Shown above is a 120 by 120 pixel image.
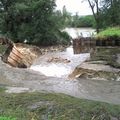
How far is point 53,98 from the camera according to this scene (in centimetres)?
870

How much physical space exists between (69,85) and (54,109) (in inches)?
267

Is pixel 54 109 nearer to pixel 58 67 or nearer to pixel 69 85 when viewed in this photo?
pixel 69 85

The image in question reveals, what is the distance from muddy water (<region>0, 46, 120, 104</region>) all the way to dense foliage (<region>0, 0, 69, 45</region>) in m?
22.4

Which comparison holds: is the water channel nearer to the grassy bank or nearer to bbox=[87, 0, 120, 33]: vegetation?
the grassy bank

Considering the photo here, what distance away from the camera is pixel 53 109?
7777mm

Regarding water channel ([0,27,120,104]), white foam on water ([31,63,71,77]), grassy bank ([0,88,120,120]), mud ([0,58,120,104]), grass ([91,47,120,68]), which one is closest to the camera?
grassy bank ([0,88,120,120])

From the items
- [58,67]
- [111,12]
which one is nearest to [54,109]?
[58,67]

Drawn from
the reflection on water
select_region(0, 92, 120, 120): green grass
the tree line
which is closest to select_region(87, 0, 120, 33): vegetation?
the tree line

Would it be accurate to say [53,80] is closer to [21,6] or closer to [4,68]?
[4,68]

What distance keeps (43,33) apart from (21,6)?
4140 millimetres

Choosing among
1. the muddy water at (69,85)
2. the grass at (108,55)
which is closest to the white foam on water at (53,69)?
the muddy water at (69,85)

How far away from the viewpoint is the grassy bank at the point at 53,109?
7375 mm

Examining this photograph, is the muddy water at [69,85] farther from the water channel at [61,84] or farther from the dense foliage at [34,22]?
the dense foliage at [34,22]

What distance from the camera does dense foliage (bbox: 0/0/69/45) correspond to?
3972cm
